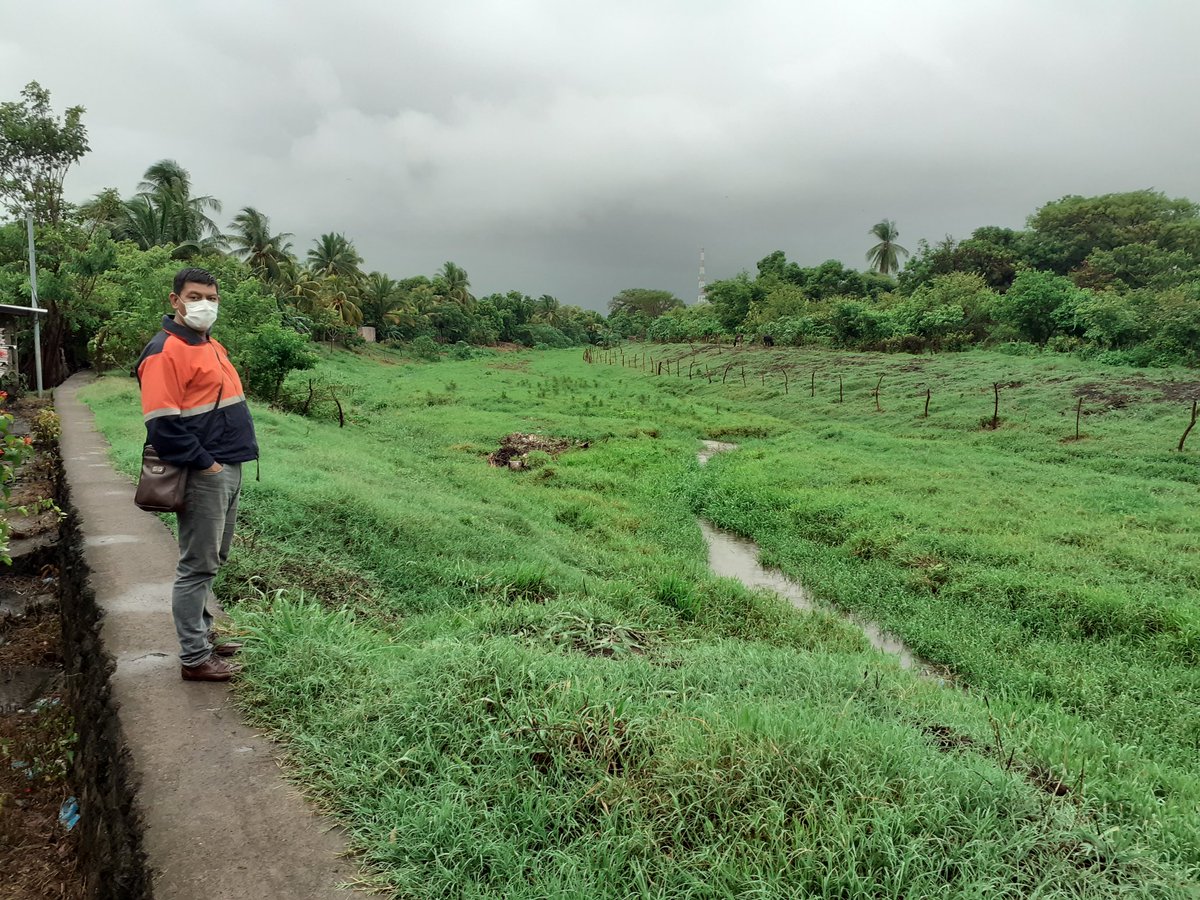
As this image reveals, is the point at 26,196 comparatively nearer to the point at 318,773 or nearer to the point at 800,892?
the point at 318,773

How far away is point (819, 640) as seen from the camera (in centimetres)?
596

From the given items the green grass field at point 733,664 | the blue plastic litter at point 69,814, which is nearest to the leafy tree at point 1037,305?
the green grass field at point 733,664

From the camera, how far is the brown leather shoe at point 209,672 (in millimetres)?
3156

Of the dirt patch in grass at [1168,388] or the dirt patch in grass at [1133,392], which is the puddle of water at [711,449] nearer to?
the dirt patch in grass at [1133,392]

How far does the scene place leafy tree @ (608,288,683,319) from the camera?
282 ft

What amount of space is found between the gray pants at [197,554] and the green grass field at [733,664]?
0.97ft

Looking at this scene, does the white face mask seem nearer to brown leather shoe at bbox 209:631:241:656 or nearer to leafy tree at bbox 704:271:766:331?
brown leather shoe at bbox 209:631:241:656

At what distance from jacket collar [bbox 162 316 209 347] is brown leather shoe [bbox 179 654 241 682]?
1.48 m

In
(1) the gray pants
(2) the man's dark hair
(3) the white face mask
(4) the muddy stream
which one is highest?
(2) the man's dark hair

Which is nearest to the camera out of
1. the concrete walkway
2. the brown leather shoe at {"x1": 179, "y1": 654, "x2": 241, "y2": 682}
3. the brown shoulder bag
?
the concrete walkway

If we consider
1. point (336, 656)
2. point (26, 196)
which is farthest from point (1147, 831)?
point (26, 196)

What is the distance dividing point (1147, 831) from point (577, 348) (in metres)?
62.9

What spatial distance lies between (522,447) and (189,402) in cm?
1187

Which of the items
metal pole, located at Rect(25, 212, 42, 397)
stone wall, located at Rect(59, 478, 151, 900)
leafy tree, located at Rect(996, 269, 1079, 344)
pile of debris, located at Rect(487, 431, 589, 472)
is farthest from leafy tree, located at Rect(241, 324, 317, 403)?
leafy tree, located at Rect(996, 269, 1079, 344)
